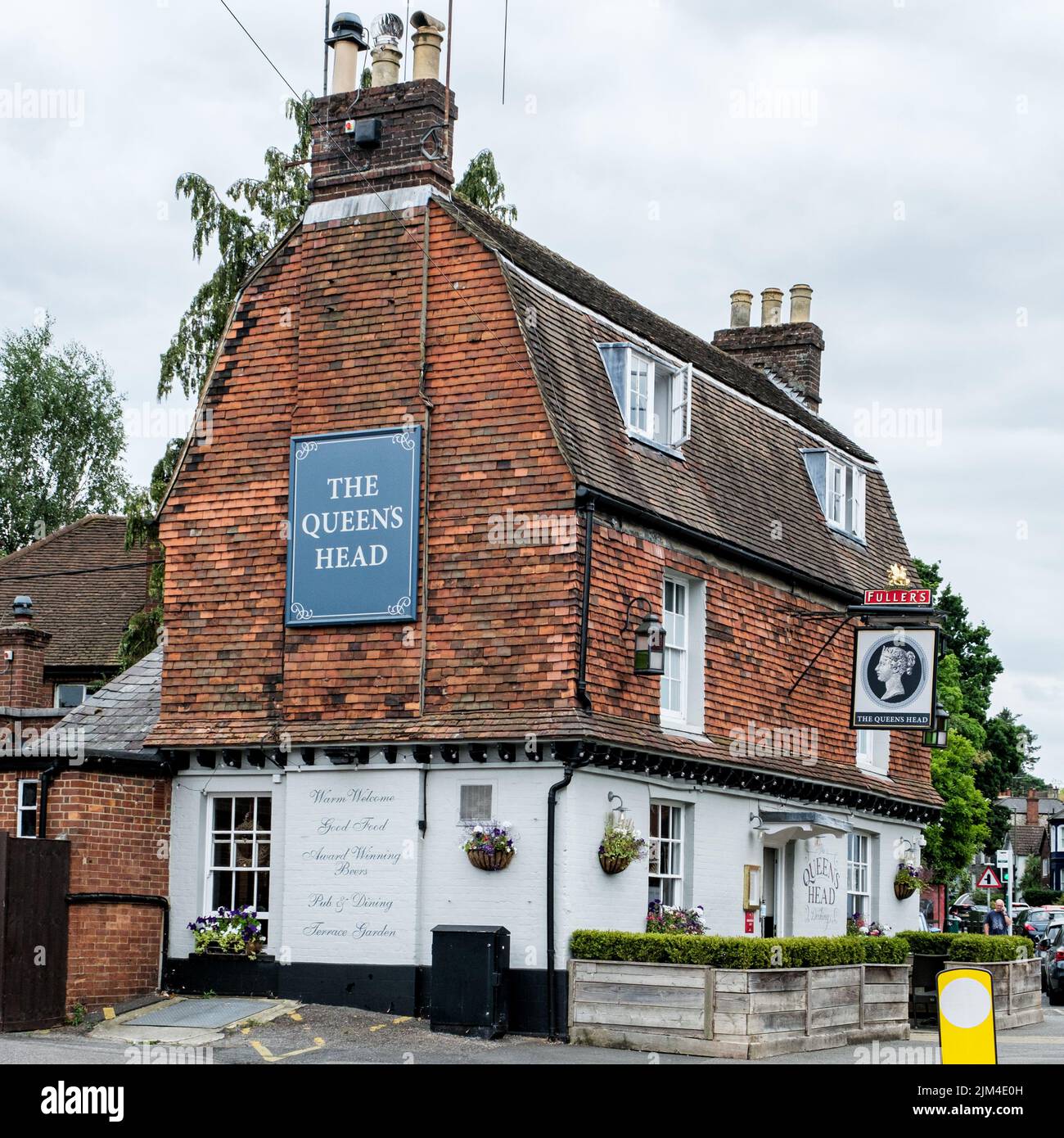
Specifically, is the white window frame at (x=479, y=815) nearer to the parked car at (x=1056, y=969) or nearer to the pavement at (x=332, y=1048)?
the pavement at (x=332, y=1048)

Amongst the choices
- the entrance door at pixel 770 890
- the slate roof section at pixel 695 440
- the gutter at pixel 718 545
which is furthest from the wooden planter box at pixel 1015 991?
the slate roof section at pixel 695 440

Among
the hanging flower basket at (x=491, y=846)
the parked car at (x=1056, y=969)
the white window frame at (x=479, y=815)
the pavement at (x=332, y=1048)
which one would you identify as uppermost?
the white window frame at (x=479, y=815)

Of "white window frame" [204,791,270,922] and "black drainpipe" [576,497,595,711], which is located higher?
"black drainpipe" [576,497,595,711]

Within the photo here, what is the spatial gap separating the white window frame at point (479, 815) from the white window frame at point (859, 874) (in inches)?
338

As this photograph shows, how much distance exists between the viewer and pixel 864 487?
28.6 metres

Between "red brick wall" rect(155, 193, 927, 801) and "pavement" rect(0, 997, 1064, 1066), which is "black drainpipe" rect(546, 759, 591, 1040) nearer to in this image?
"pavement" rect(0, 997, 1064, 1066)

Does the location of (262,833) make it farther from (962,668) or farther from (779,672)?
(962,668)

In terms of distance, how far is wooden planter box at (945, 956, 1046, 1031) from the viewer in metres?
23.2

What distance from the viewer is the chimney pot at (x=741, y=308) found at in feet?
111

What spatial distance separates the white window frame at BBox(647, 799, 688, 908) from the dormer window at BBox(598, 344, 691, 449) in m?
4.77

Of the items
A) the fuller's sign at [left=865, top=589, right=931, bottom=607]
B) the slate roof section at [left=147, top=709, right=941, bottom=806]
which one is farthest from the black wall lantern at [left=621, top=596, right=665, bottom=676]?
the fuller's sign at [left=865, top=589, right=931, bottom=607]
